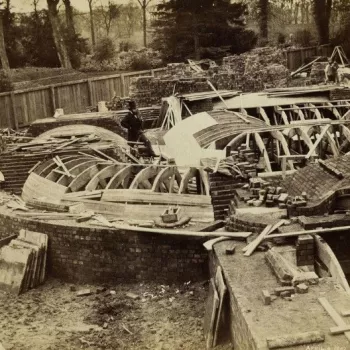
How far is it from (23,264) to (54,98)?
49.1ft

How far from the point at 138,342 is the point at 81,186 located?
4.85m

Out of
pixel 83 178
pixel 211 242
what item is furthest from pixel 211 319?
pixel 83 178

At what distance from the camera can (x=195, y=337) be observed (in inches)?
336

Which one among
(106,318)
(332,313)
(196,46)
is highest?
(196,46)

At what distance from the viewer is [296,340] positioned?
6.08 m

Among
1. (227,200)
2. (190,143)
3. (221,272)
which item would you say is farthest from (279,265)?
(190,143)

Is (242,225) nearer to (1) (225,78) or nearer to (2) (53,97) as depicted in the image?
(1) (225,78)

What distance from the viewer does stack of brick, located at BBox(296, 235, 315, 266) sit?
8.45m

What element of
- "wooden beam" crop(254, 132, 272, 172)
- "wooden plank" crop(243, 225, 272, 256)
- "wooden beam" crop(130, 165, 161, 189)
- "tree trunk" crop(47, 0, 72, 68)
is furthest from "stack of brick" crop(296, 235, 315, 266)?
"tree trunk" crop(47, 0, 72, 68)

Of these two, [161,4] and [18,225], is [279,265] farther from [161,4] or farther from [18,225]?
[161,4]

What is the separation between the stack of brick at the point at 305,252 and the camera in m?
8.45

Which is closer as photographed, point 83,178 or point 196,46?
point 83,178

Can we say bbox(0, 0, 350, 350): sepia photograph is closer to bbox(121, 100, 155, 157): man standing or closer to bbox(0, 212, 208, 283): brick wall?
bbox(0, 212, 208, 283): brick wall

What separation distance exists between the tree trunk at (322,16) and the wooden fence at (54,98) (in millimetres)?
17018
